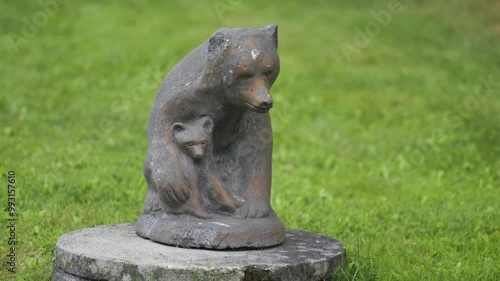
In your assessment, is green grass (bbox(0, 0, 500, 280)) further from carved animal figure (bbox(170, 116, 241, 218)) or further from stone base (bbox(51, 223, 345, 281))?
carved animal figure (bbox(170, 116, 241, 218))

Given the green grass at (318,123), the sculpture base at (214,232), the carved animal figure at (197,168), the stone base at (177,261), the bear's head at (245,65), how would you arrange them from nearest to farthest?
1. the stone base at (177,261)
2. the bear's head at (245,65)
3. the sculpture base at (214,232)
4. the carved animal figure at (197,168)
5. the green grass at (318,123)

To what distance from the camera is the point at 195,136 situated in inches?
226

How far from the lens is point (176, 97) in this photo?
5762mm

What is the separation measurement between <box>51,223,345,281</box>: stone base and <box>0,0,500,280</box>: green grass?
1.42ft

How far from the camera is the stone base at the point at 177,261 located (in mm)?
5176

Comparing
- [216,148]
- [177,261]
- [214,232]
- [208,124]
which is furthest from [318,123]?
[177,261]

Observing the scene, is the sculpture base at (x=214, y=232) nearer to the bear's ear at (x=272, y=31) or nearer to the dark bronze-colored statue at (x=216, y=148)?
the dark bronze-colored statue at (x=216, y=148)

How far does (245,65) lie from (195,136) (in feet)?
2.03

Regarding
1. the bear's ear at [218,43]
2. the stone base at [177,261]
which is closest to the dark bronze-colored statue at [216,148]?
the bear's ear at [218,43]

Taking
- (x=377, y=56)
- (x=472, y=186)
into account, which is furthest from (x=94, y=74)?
(x=472, y=186)

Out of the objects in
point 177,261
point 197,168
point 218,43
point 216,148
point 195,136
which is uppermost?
point 218,43

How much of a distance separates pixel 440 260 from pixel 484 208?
6.21 ft

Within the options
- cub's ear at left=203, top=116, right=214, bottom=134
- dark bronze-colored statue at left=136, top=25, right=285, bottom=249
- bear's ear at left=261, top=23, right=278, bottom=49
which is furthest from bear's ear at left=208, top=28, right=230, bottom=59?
cub's ear at left=203, top=116, right=214, bottom=134

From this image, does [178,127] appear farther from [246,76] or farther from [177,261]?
[177,261]
